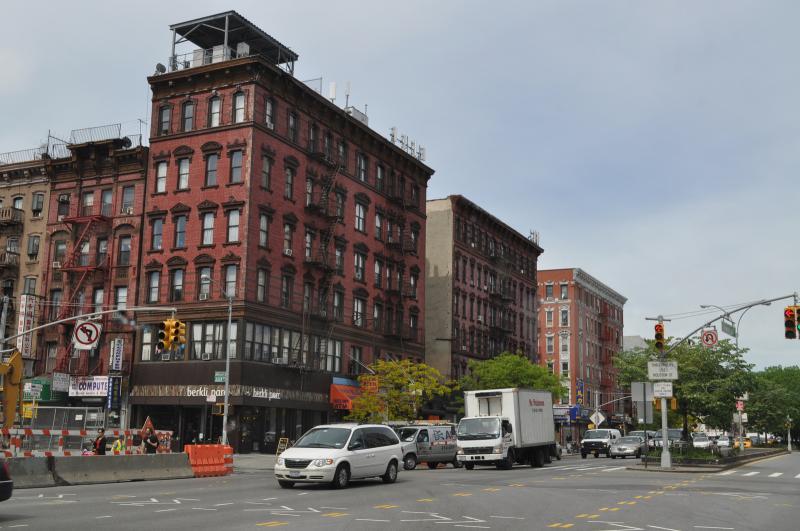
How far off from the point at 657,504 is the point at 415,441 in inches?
763

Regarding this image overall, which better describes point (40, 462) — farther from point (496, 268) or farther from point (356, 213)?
point (496, 268)

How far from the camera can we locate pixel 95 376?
5197cm

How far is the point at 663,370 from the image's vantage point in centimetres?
3897

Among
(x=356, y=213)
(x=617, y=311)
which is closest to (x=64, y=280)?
(x=356, y=213)

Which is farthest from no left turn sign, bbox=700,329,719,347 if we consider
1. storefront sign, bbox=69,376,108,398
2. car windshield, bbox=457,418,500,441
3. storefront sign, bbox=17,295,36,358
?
storefront sign, bbox=17,295,36,358

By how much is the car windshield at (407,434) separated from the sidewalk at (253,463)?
603 cm

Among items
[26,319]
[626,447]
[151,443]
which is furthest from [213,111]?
[626,447]

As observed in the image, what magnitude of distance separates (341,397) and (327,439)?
31351 millimetres

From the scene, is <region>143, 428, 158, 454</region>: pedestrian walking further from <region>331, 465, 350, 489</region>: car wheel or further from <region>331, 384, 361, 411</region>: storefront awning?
<region>331, 384, 361, 411</region>: storefront awning

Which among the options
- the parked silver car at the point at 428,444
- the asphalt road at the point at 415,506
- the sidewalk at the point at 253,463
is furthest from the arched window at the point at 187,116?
the asphalt road at the point at 415,506

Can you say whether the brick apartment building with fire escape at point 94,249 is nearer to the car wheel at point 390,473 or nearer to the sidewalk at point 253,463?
the sidewalk at point 253,463

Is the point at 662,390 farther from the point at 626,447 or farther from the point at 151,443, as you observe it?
the point at 151,443

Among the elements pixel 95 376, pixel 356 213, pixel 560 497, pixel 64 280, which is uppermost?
pixel 356 213

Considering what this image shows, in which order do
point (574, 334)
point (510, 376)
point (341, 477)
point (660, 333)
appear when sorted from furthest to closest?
point (574, 334) < point (510, 376) < point (660, 333) < point (341, 477)
